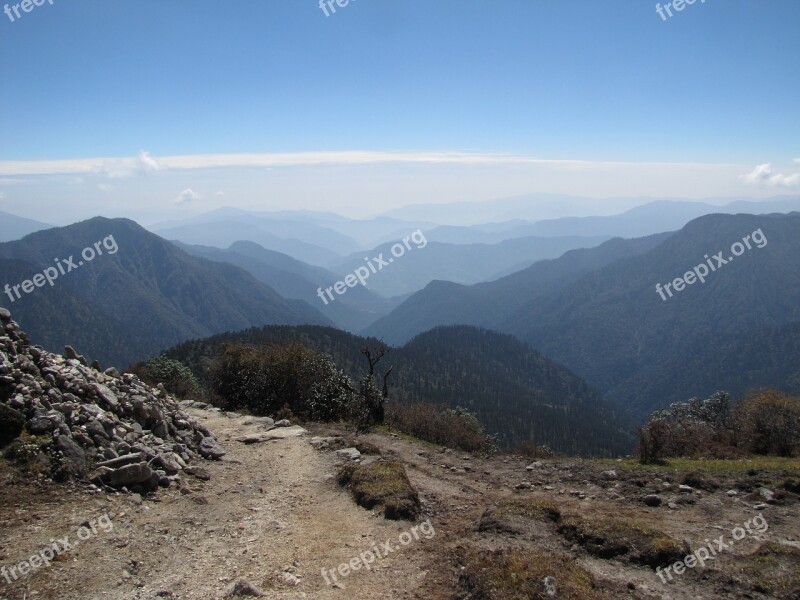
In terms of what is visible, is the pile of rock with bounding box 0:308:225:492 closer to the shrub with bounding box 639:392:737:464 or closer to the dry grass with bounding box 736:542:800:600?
the dry grass with bounding box 736:542:800:600

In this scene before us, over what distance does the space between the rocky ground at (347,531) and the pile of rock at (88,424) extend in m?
0.64

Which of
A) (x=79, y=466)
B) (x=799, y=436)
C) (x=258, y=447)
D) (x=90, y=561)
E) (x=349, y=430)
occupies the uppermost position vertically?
(x=79, y=466)

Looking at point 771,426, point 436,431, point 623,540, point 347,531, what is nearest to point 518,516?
point 623,540

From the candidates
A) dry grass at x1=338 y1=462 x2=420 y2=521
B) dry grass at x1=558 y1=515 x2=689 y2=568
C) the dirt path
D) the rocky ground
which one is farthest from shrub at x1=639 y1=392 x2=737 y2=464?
the dirt path

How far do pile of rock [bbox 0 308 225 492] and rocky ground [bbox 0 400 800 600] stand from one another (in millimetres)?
638

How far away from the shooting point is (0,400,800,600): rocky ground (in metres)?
9.62

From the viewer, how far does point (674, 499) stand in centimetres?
1376

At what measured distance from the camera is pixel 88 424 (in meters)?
14.3

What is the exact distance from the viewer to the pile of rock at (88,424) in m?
13.1

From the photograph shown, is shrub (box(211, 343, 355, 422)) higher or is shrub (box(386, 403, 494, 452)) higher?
shrub (box(211, 343, 355, 422))

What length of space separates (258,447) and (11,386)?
902cm

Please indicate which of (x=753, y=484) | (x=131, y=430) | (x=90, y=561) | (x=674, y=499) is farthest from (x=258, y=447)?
(x=753, y=484)

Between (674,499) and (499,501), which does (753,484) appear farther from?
(499,501)

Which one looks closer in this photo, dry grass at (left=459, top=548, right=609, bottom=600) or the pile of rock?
dry grass at (left=459, top=548, right=609, bottom=600)
